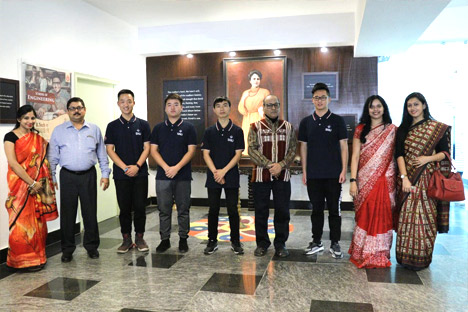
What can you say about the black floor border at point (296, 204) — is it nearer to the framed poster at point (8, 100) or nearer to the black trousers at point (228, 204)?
the black trousers at point (228, 204)

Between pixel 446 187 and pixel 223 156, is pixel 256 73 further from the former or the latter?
pixel 446 187

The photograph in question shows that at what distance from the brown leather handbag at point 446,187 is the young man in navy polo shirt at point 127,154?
2686mm

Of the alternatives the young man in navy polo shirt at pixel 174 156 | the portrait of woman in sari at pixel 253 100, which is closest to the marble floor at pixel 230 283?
the young man in navy polo shirt at pixel 174 156

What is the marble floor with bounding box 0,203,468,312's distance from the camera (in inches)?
106

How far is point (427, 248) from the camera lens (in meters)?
3.29

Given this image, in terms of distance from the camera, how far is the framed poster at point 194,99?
6.30 m

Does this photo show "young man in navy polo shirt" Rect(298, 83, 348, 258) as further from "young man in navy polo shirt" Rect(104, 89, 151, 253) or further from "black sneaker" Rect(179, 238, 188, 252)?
"young man in navy polo shirt" Rect(104, 89, 151, 253)

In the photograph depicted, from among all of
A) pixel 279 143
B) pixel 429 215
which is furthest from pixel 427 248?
pixel 279 143

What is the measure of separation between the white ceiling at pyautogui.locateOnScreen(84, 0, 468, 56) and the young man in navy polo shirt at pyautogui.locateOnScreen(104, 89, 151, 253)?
2.02 m

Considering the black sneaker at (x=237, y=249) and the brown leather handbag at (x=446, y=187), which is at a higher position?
the brown leather handbag at (x=446, y=187)

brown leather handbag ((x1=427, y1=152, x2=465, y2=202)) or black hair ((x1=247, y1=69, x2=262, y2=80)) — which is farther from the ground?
black hair ((x1=247, y1=69, x2=262, y2=80))

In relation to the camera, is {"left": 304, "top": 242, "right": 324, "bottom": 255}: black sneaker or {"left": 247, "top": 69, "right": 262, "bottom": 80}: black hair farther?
{"left": 247, "top": 69, "right": 262, "bottom": 80}: black hair

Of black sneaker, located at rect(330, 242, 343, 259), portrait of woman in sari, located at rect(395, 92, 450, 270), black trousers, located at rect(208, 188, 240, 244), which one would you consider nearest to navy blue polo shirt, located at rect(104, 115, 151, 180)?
black trousers, located at rect(208, 188, 240, 244)

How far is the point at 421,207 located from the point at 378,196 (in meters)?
0.35
